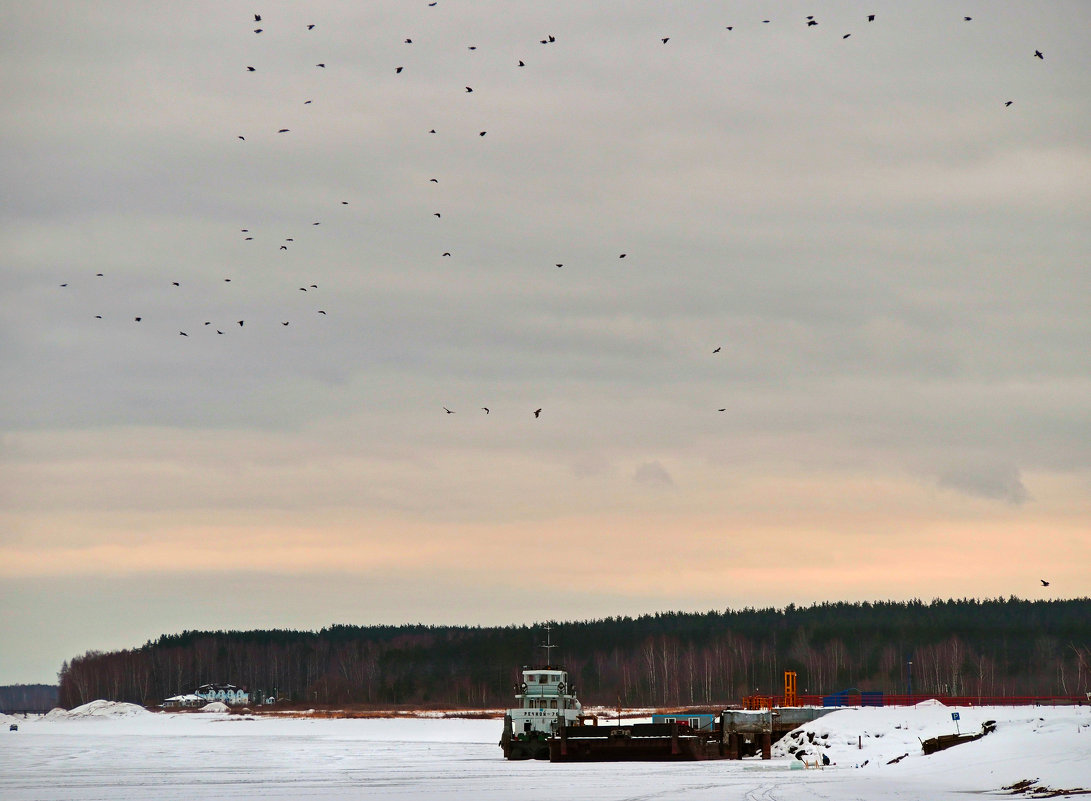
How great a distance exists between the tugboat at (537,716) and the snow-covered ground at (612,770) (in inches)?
103

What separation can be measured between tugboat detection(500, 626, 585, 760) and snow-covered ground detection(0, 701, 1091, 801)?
2.62m

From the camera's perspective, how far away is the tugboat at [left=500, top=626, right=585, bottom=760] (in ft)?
309

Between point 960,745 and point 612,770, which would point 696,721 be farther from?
point 960,745

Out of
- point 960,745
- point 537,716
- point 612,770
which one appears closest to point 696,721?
point 537,716

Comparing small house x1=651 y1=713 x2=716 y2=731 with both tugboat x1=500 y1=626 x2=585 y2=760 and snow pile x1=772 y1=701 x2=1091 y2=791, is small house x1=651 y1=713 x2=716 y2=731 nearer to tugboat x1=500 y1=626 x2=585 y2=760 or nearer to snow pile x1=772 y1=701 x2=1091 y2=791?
snow pile x1=772 y1=701 x2=1091 y2=791

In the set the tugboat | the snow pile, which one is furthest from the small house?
the tugboat

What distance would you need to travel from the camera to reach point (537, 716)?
316 feet

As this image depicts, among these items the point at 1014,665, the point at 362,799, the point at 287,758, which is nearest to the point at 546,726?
the point at 287,758

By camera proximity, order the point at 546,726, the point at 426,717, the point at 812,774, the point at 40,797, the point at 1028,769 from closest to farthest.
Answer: the point at 1028,769 < the point at 40,797 < the point at 812,774 < the point at 546,726 < the point at 426,717

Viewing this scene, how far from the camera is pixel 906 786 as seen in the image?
5897 centimetres

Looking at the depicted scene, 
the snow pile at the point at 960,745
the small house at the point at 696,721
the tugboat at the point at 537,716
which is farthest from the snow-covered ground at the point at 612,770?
the small house at the point at 696,721

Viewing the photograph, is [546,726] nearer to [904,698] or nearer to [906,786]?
[904,698]

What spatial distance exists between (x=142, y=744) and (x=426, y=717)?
6152 centimetres

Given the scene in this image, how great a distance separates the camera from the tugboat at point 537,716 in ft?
309
